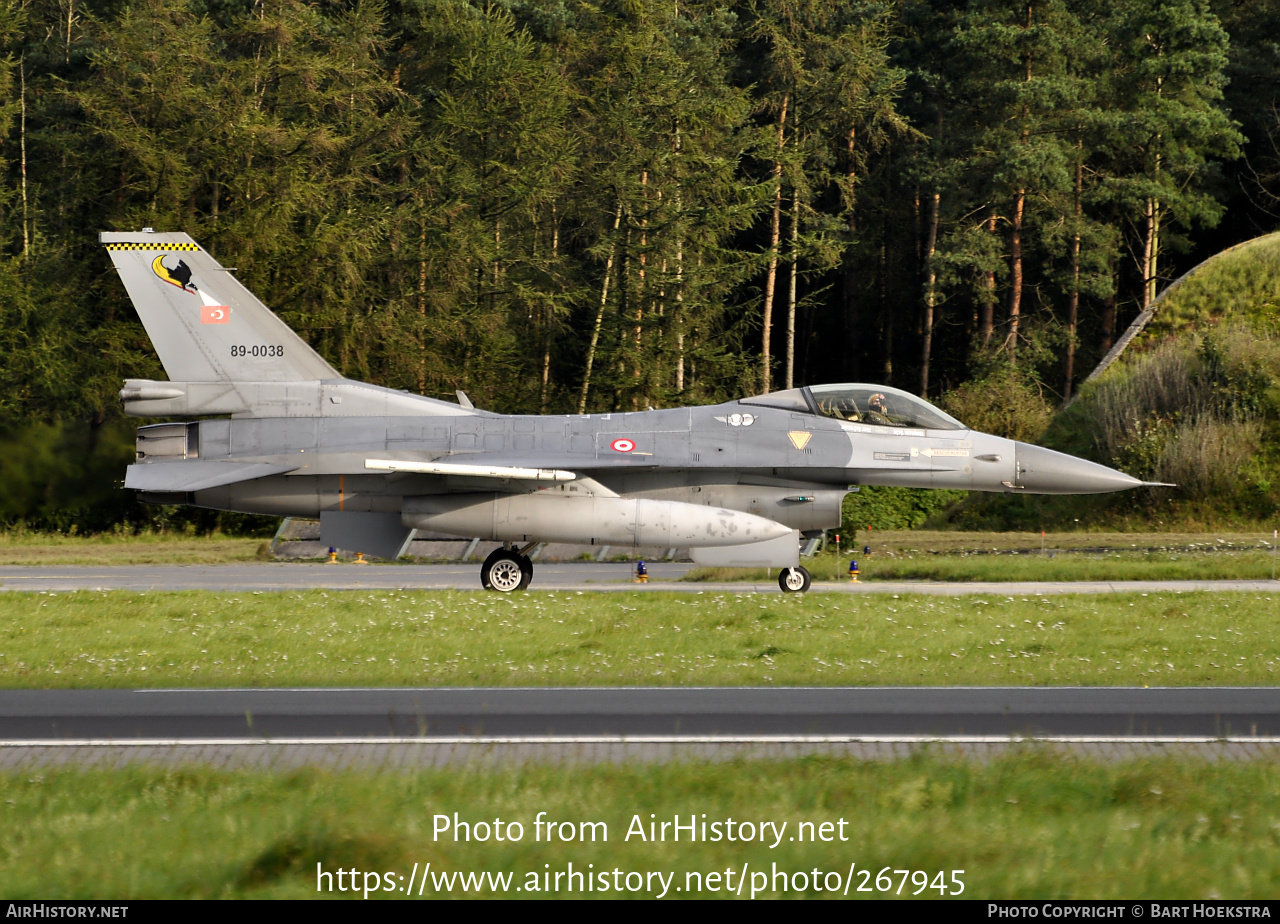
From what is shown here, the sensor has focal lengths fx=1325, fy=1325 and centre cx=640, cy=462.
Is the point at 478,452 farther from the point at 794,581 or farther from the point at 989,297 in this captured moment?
the point at 989,297

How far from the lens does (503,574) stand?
20.1 m

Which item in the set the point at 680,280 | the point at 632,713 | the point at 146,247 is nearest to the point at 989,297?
the point at 680,280

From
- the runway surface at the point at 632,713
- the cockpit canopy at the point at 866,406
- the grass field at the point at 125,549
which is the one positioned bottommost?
the grass field at the point at 125,549

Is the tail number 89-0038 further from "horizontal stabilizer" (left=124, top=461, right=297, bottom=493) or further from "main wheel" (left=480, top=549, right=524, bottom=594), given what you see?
"main wheel" (left=480, top=549, right=524, bottom=594)

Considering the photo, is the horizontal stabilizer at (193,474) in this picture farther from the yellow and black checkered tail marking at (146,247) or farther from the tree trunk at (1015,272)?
the tree trunk at (1015,272)

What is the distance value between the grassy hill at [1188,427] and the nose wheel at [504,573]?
18.5 m

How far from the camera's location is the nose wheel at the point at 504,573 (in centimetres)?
2005

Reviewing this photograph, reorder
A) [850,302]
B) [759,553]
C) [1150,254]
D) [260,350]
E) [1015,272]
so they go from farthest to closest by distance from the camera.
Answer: [850,302], [1150,254], [1015,272], [260,350], [759,553]

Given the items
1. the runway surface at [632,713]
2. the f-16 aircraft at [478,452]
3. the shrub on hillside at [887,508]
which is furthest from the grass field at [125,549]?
the runway surface at [632,713]

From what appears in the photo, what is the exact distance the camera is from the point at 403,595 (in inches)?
731

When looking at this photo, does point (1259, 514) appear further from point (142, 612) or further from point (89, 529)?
point (89, 529)

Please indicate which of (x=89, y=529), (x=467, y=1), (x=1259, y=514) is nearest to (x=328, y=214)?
(x=89, y=529)

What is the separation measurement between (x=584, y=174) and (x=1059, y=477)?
25891 millimetres

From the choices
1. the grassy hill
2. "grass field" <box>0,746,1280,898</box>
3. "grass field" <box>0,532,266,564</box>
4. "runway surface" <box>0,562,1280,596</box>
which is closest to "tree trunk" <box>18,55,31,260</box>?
"grass field" <box>0,532,266,564</box>
